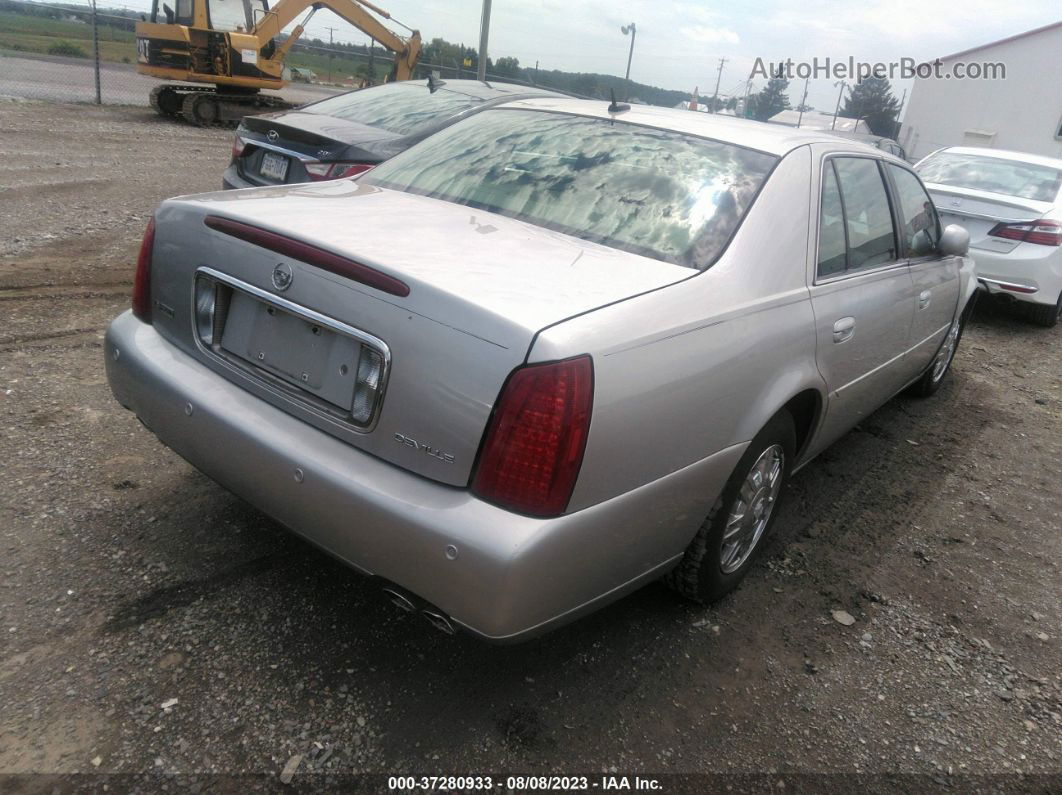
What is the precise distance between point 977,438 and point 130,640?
463 centimetres

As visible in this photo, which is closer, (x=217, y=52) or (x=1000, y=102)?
(x=217, y=52)

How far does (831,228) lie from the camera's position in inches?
124

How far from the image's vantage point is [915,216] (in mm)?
4223

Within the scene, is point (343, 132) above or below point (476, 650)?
above

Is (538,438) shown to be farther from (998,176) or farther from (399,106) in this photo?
(998,176)

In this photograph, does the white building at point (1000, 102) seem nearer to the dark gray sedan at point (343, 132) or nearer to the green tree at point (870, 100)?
the dark gray sedan at point (343, 132)

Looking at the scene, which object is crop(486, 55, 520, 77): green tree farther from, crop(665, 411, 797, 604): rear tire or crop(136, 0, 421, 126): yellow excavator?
Answer: crop(665, 411, 797, 604): rear tire

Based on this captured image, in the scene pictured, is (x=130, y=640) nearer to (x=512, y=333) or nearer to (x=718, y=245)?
(x=512, y=333)

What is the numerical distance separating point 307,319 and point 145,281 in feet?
2.84

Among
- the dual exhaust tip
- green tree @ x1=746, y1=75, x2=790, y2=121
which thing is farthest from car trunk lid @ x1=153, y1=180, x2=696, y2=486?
green tree @ x1=746, y1=75, x2=790, y2=121

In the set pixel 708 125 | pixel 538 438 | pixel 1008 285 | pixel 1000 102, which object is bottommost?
pixel 1008 285

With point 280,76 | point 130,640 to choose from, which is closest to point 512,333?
point 130,640

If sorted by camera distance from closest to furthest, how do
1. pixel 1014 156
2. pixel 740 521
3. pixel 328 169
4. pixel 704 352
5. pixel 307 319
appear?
pixel 307 319 → pixel 704 352 → pixel 740 521 → pixel 328 169 → pixel 1014 156

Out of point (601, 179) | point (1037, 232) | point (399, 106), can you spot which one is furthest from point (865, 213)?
point (1037, 232)
